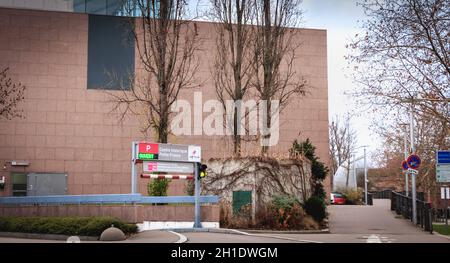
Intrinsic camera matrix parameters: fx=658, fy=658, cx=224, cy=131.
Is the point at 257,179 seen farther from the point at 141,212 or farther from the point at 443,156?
the point at 443,156

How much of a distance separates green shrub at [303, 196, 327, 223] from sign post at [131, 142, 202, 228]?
6265 mm

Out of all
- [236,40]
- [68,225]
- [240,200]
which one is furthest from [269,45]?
[68,225]

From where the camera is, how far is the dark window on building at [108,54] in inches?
1882

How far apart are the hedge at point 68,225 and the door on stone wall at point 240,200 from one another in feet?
27.3

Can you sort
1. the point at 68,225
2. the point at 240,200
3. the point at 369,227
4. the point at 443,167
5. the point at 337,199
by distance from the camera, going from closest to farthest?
the point at 68,225 → the point at 443,167 → the point at 240,200 → the point at 369,227 → the point at 337,199

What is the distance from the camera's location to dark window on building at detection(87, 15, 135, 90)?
47.8m

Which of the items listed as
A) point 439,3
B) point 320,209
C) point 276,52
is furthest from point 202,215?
point 439,3

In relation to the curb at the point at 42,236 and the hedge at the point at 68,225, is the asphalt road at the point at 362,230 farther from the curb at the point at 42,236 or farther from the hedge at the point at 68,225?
the hedge at the point at 68,225

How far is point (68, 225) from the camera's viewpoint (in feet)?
80.0

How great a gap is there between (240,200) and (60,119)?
796 inches

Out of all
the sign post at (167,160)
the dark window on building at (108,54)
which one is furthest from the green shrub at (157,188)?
the dark window on building at (108,54)

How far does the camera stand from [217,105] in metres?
49.2

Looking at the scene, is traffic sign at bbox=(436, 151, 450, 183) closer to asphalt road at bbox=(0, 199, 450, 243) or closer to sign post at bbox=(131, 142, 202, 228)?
asphalt road at bbox=(0, 199, 450, 243)
